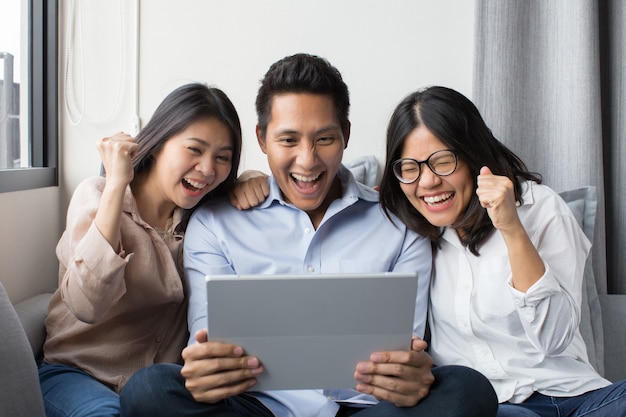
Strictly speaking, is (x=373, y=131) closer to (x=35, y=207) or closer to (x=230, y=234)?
(x=230, y=234)

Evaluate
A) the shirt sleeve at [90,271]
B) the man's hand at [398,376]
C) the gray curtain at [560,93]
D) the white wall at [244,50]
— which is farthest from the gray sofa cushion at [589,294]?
the shirt sleeve at [90,271]

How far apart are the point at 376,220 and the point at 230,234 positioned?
0.38 metres

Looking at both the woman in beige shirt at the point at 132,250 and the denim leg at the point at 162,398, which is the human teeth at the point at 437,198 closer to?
the woman in beige shirt at the point at 132,250

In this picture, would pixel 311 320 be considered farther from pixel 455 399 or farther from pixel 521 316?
pixel 521 316

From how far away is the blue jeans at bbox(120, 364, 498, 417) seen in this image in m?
1.12

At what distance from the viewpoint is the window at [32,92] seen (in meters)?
2.02

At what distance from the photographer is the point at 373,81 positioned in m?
2.14

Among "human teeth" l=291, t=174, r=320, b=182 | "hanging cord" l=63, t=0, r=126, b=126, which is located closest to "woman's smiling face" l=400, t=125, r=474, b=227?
"human teeth" l=291, t=174, r=320, b=182

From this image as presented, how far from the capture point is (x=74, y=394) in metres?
1.33

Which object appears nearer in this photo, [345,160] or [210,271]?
[210,271]

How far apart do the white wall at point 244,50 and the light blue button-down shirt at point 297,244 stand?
64cm

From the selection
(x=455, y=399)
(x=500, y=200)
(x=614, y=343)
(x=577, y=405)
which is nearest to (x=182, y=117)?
(x=500, y=200)

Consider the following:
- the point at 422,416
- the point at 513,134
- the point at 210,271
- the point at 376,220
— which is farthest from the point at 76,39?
the point at 422,416

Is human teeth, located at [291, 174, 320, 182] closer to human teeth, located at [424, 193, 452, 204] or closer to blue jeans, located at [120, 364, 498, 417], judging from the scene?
human teeth, located at [424, 193, 452, 204]
